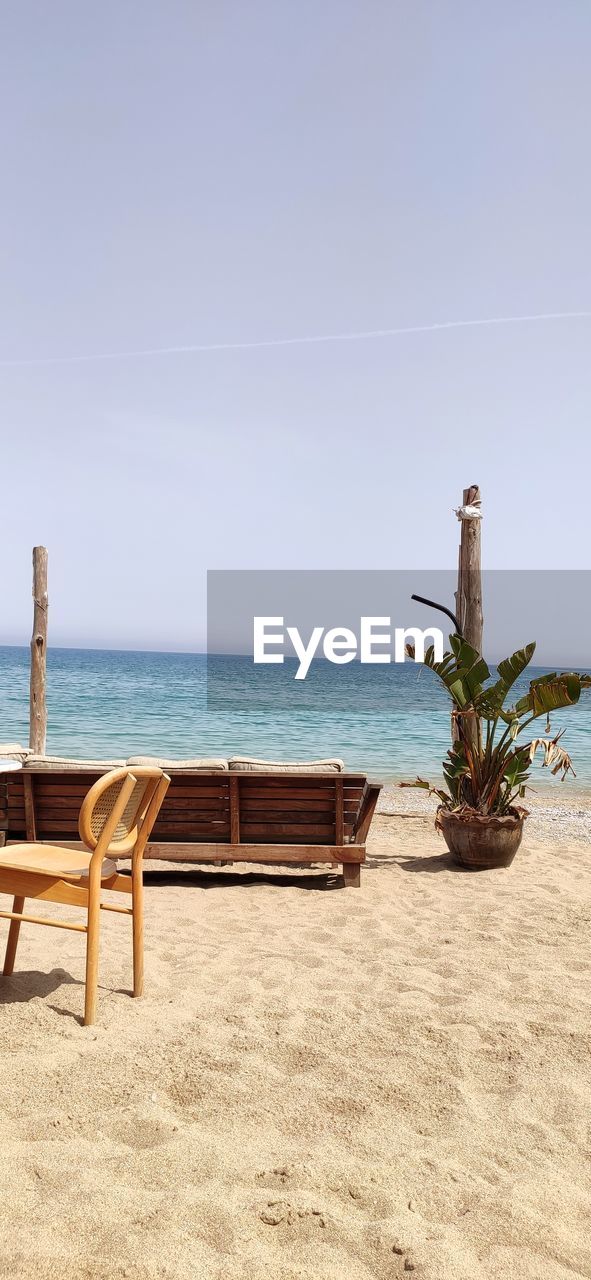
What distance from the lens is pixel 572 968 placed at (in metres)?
3.79

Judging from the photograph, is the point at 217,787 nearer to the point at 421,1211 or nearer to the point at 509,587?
the point at 421,1211

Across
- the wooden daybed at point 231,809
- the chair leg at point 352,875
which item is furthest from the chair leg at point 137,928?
the chair leg at point 352,875

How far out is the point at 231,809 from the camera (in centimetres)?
561

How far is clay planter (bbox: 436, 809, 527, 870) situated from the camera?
618 centimetres

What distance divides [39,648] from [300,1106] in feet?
24.5

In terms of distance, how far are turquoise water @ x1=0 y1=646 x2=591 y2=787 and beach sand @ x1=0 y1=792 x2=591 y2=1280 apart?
253cm

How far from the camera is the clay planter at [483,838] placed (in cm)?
618

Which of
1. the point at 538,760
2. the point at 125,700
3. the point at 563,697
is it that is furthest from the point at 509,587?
the point at 563,697

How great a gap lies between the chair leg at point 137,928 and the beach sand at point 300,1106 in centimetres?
8

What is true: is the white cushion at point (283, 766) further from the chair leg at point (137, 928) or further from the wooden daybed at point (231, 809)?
the chair leg at point (137, 928)

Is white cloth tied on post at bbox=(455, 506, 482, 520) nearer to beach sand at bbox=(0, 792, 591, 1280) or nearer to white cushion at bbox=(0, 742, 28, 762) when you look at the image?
beach sand at bbox=(0, 792, 591, 1280)

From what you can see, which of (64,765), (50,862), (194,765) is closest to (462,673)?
(194,765)

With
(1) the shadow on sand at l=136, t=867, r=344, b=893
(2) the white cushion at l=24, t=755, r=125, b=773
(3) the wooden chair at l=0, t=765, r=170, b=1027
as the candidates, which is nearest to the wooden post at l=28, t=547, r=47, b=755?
(2) the white cushion at l=24, t=755, r=125, b=773

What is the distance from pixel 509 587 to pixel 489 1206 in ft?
287
